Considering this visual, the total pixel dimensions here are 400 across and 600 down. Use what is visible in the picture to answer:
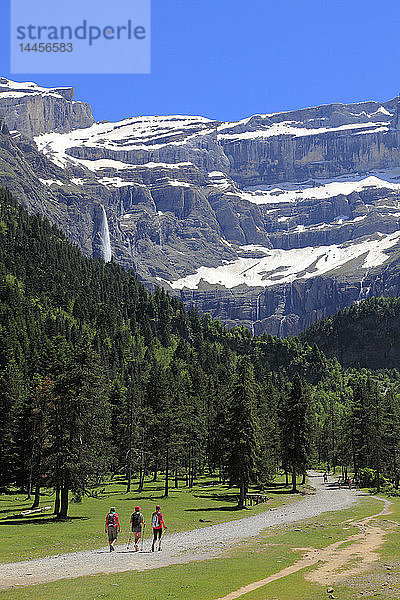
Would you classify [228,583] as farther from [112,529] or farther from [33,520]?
[33,520]

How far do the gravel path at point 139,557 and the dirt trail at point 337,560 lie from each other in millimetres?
6077

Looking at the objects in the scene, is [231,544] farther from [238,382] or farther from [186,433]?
[186,433]

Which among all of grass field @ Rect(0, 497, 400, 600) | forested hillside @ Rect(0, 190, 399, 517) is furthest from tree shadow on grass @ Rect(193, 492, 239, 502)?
grass field @ Rect(0, 497, 400, 600)

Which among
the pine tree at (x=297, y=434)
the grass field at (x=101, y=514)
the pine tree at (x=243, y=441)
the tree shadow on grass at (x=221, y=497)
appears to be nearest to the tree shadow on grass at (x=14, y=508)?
the grass field at (x=101, y=514)

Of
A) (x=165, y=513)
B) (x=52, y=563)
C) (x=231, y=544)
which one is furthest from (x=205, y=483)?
(x=52, y=563)

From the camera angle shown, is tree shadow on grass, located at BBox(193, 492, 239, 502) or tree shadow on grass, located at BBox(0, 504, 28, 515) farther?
tree shadow on grass, located at BBox(193, 492, 239, 502)

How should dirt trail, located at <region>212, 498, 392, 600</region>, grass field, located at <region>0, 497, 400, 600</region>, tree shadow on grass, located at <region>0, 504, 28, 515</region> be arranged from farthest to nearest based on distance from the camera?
tree shadow on grass, located at <region>0, 504, 28, 515</region> < dirt trail, located at <region>212, 498, 392, 600</region> < grass field, located at <region>0, 497, 400, 600</region>

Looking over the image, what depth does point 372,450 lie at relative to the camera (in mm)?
95250

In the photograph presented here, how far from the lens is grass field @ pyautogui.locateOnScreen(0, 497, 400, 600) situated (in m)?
25.5

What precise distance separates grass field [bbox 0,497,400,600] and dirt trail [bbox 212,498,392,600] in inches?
16.3

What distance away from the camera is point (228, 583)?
28125 millimetres

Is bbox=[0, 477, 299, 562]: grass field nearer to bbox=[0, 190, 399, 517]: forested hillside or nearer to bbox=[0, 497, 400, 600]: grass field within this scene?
bbox=[0, 190, 399, 517]: forested hillside

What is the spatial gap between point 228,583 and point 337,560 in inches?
337

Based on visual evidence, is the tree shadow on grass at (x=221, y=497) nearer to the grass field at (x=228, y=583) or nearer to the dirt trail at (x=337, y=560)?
the dirt trail at (x=337, y=560)
